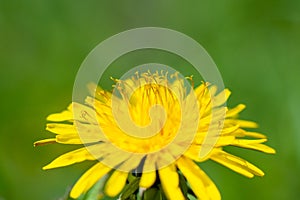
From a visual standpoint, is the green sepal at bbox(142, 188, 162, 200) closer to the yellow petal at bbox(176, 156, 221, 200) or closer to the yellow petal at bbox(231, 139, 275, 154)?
the yellow petal at bbox(176, 156, 221, 200)

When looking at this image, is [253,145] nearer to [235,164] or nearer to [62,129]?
[235,164]

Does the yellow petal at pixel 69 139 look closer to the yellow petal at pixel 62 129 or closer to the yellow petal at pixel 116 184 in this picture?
the yellow petal at pixel 62 129

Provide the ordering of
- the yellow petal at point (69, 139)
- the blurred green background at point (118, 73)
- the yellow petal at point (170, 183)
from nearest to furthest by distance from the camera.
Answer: the yellow petal at point (170, 183) < the yellow petal at point (69, 139) < the blurred green background at point (118, 73)

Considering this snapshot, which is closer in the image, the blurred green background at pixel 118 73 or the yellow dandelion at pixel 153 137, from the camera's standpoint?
the yellow dandelion at pixel 153 137

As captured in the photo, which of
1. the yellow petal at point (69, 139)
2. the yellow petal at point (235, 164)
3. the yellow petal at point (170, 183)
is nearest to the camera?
the yellow petal at point (170, 183)

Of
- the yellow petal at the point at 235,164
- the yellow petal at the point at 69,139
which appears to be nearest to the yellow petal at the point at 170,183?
the yellow petal at the point at 235,164

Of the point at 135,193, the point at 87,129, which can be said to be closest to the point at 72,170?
the point at 87,129
